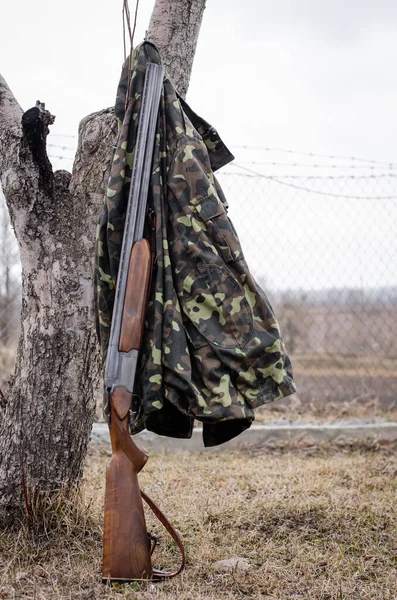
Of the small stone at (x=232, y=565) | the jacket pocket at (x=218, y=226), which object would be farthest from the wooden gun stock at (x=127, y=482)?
the small stone at (x=232, y=565)

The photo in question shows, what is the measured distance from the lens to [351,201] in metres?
6.09

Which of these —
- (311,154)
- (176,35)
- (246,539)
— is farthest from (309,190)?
(246,539)

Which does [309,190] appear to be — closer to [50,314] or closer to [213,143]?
[213,143]

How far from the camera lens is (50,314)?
2914 mm

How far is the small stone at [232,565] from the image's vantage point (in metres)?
2.61

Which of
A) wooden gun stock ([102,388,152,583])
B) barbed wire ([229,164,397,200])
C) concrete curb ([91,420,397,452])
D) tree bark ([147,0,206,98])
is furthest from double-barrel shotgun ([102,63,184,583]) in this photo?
barbed wire ([229,164,397,200])

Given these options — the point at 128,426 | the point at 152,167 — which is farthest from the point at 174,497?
the point at 152,167

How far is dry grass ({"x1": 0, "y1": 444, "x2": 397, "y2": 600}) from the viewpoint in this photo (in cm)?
243

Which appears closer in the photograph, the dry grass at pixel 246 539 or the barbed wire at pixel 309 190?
the dry grass at pixel 246 539

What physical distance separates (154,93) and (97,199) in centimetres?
69

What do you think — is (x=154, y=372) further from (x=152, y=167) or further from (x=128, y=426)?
(x=152, y=167)

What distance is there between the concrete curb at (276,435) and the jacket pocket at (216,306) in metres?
3.02

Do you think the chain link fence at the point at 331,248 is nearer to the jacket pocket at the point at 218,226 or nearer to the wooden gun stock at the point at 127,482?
the jacket pocket at the point at 218,226

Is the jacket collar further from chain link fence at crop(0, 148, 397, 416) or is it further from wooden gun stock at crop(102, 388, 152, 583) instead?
chain link fence at crop(0, 148, 397, 416)
